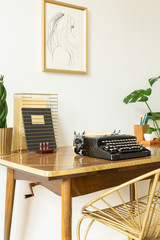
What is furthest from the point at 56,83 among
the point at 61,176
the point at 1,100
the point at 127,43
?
the point at 61,176

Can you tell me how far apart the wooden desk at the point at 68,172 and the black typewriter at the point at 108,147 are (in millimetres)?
43

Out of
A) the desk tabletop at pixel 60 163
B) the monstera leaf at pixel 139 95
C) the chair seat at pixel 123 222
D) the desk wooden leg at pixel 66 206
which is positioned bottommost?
the chair seat at pixel 123 222

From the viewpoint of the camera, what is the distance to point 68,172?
4.25 ft

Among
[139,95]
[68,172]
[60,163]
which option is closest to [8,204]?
[60,163]

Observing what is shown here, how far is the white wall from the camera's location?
2.03m

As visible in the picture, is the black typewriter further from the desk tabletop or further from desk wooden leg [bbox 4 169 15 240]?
desk wooden leg [bbox 4 169 15 240]

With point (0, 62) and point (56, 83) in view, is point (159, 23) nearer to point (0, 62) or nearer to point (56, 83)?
point (56, 83)

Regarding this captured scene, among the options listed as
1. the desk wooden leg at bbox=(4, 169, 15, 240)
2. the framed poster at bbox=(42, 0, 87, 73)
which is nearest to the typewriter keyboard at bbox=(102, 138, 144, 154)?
the desk wooden leg at bbox=(4, 169, 15, 240)

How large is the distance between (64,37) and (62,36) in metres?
0.02

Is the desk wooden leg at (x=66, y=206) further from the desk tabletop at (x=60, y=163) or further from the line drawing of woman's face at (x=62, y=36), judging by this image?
the line drawing of woman's face at (x=62, y=36)

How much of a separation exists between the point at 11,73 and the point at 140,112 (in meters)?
1.26

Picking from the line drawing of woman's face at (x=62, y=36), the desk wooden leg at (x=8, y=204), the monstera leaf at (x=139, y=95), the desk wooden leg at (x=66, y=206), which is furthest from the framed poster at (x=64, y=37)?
the desk wooden leg at (x=66, y=206)

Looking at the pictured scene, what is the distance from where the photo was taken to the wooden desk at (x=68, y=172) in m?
1.33

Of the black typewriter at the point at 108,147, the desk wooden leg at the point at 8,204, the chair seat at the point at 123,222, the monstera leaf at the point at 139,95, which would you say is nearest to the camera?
the chair seat at the point at 123,222
